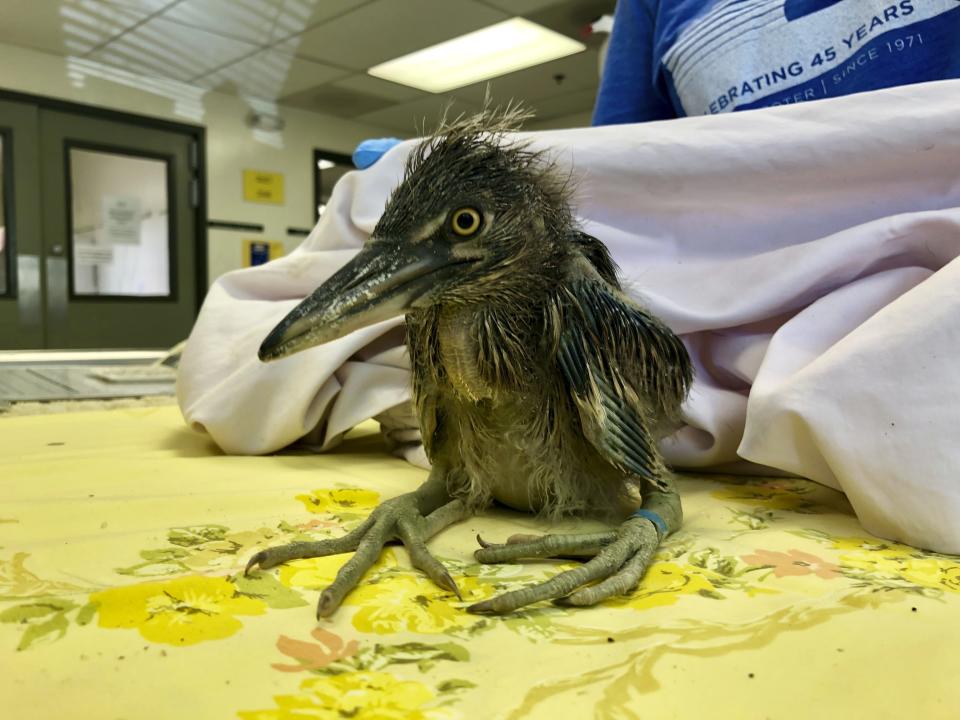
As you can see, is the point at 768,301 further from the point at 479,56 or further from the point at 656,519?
the point at 479,56

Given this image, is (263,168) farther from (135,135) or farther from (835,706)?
(835,706)

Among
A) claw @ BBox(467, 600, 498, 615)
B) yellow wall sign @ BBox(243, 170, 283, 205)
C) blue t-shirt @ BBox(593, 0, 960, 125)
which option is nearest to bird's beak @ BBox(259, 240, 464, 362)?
claw @ BBox(467, 600, 498, 615)

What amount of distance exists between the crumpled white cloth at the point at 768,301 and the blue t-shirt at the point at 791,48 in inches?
10.3

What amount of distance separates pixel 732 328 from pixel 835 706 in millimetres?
512

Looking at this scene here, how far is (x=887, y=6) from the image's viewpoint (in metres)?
0.94

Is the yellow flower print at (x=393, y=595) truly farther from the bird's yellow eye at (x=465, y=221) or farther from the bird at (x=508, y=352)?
the bird's yellow eye at (x=465, y=221)

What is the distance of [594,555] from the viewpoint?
0.53 meters

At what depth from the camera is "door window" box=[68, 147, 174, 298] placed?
4.11m

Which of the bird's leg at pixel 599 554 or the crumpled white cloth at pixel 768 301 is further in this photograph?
the crumpled white cloth at pixel 768 301

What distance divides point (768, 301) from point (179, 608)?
61 cm

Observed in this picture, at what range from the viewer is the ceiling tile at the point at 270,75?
13.0 feet

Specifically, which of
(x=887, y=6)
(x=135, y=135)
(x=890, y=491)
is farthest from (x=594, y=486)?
(x=135, y=135)

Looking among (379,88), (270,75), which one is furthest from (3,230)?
(379,88)

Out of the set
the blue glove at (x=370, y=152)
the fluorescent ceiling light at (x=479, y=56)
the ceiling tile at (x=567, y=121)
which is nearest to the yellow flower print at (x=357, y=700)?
the blue glove at (x=370, y=152)
